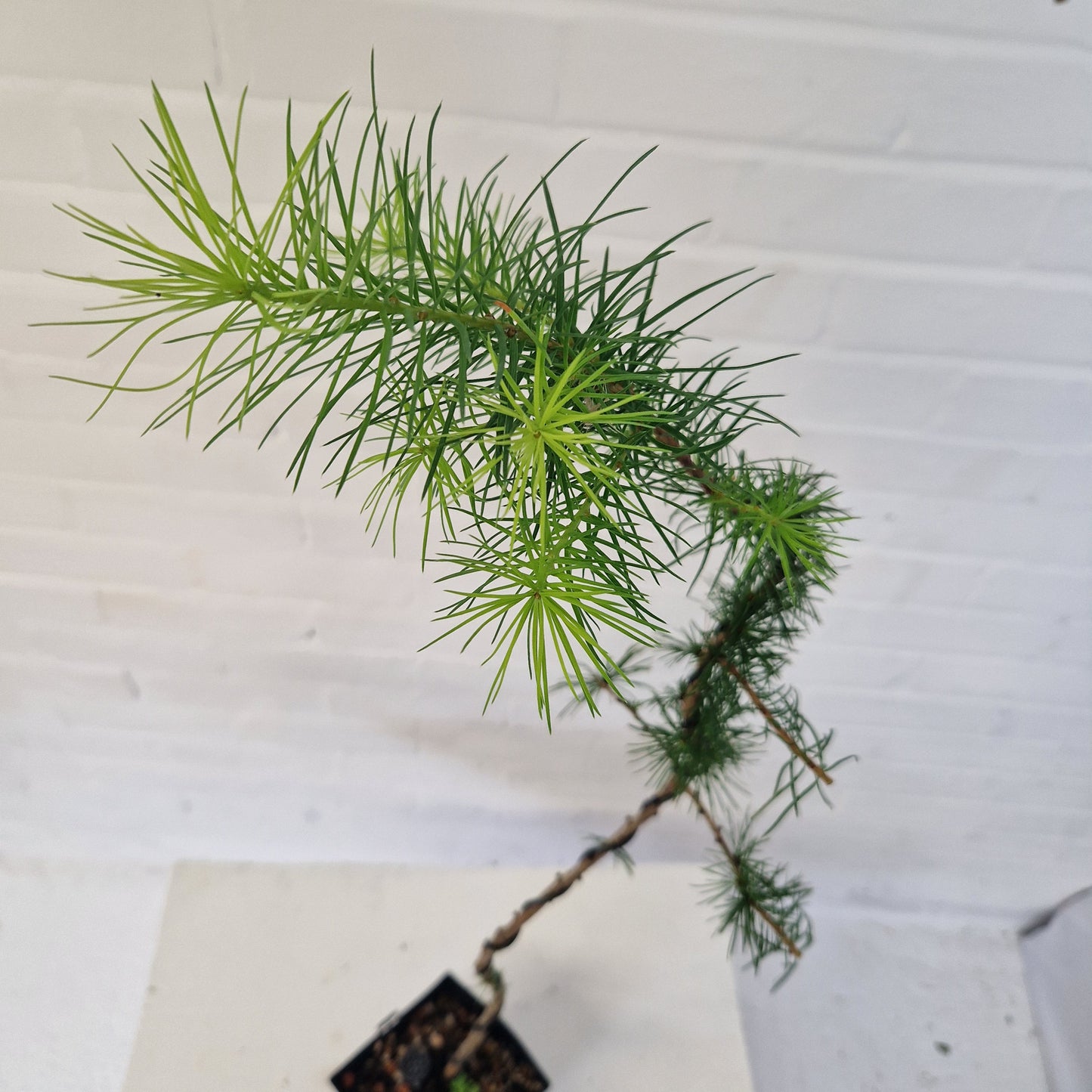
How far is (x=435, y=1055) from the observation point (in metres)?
0.89

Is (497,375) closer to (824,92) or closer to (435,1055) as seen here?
(824,92)

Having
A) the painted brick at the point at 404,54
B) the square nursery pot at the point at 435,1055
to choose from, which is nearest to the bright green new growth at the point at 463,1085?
the square nursery pot at the point at 435,1055

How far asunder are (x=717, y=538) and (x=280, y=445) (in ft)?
1.32

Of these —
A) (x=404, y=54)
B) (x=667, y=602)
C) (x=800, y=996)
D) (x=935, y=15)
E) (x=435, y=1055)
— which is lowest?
(x=800, y=996)

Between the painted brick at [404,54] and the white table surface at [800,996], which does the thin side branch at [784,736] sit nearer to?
the painted brick at [404,54]

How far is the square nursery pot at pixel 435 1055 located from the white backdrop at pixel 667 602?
292 millimetres

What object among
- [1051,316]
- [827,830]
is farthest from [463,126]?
[827,830]

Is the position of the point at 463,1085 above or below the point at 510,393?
below

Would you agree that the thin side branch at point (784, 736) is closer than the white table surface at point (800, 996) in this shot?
Yes

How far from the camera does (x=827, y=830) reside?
1.25m

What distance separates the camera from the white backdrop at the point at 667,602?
588 mm

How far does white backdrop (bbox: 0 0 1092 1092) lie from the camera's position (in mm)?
588

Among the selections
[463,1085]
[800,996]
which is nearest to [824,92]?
[463,1085]

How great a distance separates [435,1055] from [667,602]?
0.51 m
